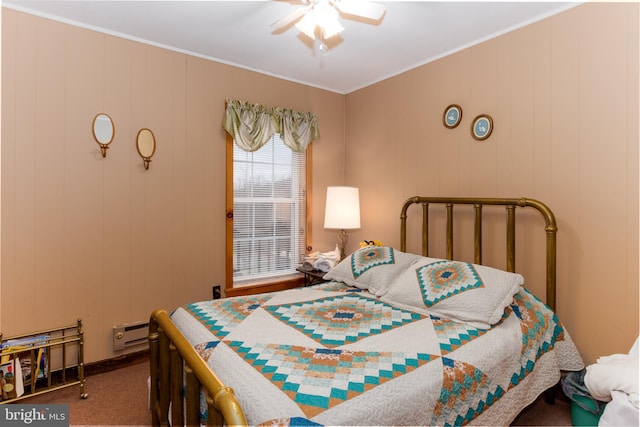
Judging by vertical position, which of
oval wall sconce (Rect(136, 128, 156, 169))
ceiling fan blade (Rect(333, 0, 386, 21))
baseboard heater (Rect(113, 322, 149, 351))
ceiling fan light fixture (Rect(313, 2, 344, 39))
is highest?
ceiling fan blade (Rect(333, 0, 386, 21))

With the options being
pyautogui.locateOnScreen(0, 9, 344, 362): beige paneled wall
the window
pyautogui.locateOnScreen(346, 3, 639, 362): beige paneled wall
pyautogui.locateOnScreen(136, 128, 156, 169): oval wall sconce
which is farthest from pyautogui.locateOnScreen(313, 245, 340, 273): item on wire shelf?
pyautogui.locateOnScreen(136, 128, 156, 169): oval wall sconce

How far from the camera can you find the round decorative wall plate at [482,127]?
8.76 ft

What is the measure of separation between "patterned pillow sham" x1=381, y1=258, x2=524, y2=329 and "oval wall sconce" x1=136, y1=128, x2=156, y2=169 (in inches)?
80.3

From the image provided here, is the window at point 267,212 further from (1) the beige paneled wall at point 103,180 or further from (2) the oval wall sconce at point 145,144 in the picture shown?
(2) the oval wall sconce at point 145,144

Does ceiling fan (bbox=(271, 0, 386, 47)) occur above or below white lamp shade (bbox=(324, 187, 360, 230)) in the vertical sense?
above

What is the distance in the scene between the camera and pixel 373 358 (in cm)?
149

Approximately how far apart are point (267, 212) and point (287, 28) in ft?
5.27

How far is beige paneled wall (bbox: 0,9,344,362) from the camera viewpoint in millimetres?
2350

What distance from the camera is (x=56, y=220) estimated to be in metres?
2.47

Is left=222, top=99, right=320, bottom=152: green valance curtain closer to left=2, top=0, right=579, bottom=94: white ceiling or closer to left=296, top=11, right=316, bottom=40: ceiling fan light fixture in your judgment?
left=2, top=0, right=579, bottom=94: white ceiling

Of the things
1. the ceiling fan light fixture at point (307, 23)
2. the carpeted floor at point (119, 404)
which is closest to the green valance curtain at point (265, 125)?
the ceiling fan light fixture at point (307, 23)

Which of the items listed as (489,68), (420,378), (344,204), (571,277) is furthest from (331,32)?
(571,277)

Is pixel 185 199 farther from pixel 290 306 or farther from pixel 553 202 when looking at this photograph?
pixel 553 202

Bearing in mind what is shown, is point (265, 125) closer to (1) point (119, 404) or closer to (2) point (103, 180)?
(2) point (103, 180)
